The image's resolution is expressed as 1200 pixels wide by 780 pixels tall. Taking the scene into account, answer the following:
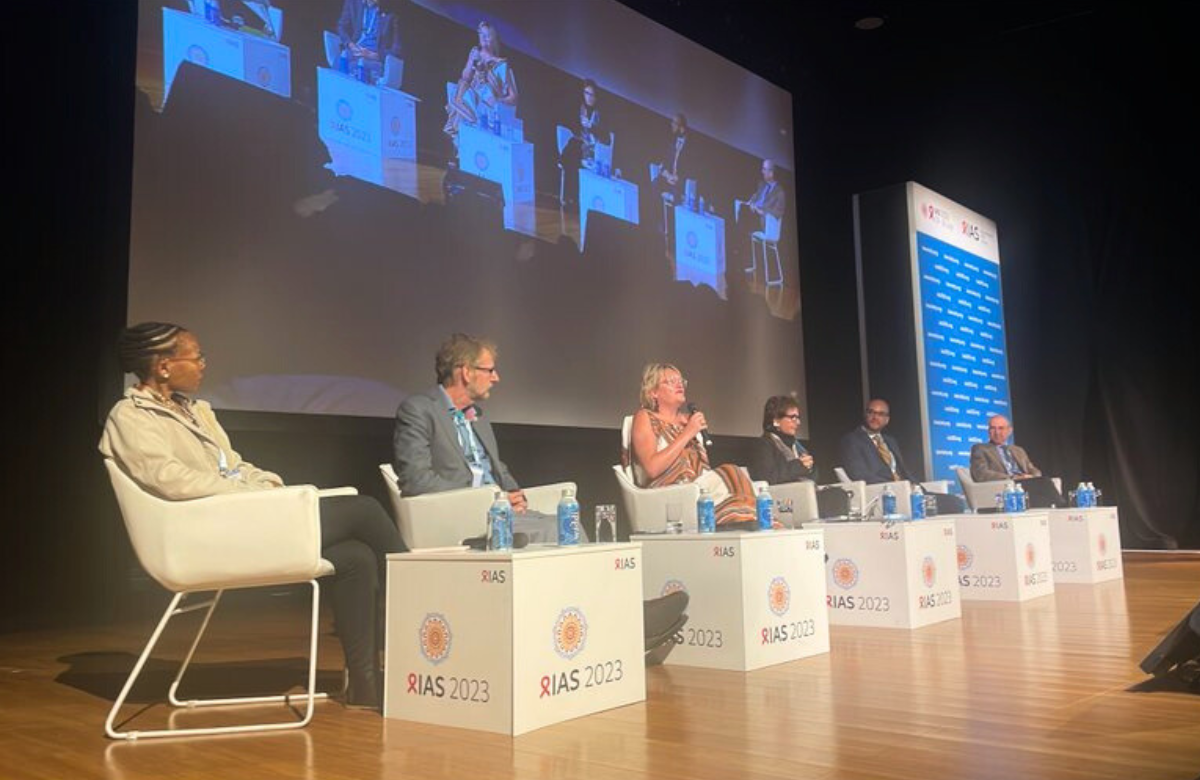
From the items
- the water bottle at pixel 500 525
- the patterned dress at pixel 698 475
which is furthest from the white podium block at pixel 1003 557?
the water bottle at pixel 500 525

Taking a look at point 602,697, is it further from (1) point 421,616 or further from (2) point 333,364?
(2) point 333,364

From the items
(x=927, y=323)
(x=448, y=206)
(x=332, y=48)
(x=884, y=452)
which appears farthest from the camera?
(x=927, y=323)

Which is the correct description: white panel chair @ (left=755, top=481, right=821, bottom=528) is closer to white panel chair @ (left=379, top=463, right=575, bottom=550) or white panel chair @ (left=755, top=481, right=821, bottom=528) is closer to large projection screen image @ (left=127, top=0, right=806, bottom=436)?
large projection screen image @ (left=127, top=0, right=806, bottom=436)

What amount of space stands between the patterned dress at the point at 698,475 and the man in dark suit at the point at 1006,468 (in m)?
3.43

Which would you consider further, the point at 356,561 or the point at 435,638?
the point at 356,561

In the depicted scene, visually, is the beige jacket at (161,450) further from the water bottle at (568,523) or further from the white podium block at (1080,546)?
the white podium block at (1080,546)

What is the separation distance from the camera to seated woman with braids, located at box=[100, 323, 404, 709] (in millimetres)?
2338

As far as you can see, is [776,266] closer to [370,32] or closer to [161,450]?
[370,32]

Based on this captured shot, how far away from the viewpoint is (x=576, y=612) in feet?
7.96

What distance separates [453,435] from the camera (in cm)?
335

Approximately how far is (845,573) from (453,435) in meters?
1.80

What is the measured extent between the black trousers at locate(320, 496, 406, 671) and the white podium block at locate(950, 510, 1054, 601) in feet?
10.8

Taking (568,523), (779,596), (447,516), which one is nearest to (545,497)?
(447,516)

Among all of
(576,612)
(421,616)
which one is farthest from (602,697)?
(421,616)
